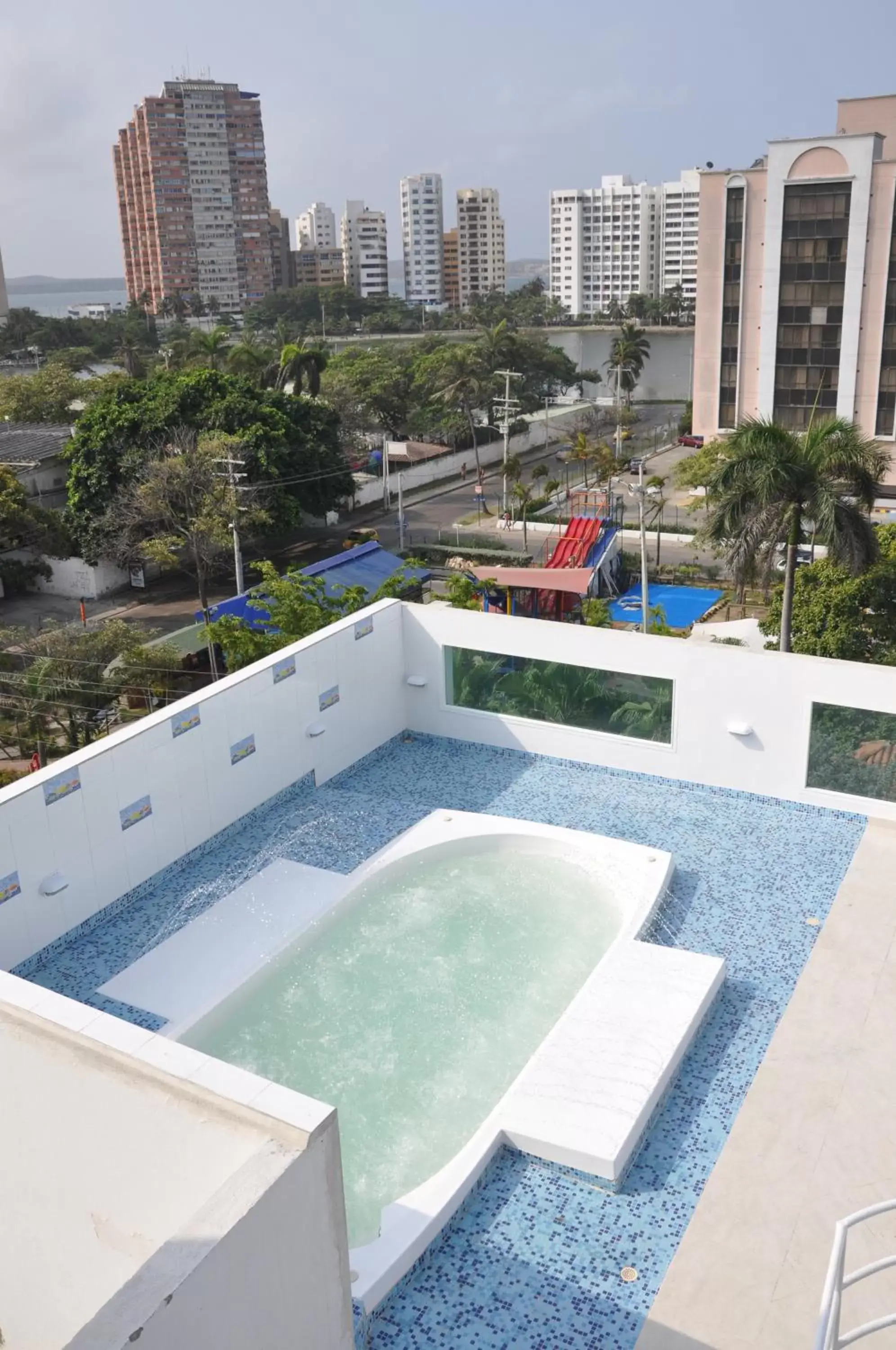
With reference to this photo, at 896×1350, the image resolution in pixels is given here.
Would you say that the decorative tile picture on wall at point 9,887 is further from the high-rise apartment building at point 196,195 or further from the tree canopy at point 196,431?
the high-rise apartment building at point 196,195

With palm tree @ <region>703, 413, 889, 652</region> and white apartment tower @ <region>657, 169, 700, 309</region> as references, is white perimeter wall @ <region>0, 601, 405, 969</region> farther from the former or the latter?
white apartment tower @ <region>657, 169, 700, 309</region>

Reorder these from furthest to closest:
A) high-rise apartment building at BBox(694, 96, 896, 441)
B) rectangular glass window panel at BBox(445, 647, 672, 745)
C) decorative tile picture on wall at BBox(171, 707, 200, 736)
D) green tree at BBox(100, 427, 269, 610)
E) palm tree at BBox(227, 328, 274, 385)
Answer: palm tree at BBox(227, 328, 274, 385)
high-rise apartment building at BBox(694, 96, 896, 441)
green tree at BBox(100, 427, 269, 610)
rectangular glass window panel at BBox(445, 647, 672, 745)
decorative tile picture on wall at BBox(171, 707, 200, 736)

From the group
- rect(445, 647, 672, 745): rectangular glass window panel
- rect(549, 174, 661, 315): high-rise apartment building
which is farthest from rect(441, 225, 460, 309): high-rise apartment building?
rect(445, 647, 672, 745): rectangular glass window panel

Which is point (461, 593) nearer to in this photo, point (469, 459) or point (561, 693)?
point (561, 693)

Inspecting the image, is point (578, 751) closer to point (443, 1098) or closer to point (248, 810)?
point (248, 810)

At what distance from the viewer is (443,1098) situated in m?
7.10

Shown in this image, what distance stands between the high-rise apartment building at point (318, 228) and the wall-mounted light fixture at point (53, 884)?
167188 mm

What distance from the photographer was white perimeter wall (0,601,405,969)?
8070 mm

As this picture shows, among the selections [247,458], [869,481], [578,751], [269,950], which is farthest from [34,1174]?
[247,458]

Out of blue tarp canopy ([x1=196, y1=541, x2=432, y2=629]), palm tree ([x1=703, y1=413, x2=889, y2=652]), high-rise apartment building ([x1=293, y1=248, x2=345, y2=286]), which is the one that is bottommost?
blue tarp canopy ([x1=196, y1=541, x2=432, y2=629])

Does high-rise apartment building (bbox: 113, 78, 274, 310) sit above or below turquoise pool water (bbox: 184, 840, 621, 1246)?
above

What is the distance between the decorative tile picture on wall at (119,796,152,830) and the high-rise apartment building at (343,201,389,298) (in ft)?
448

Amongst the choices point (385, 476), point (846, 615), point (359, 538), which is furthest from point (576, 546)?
point (385, 476)

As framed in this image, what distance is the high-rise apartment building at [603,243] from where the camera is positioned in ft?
424
